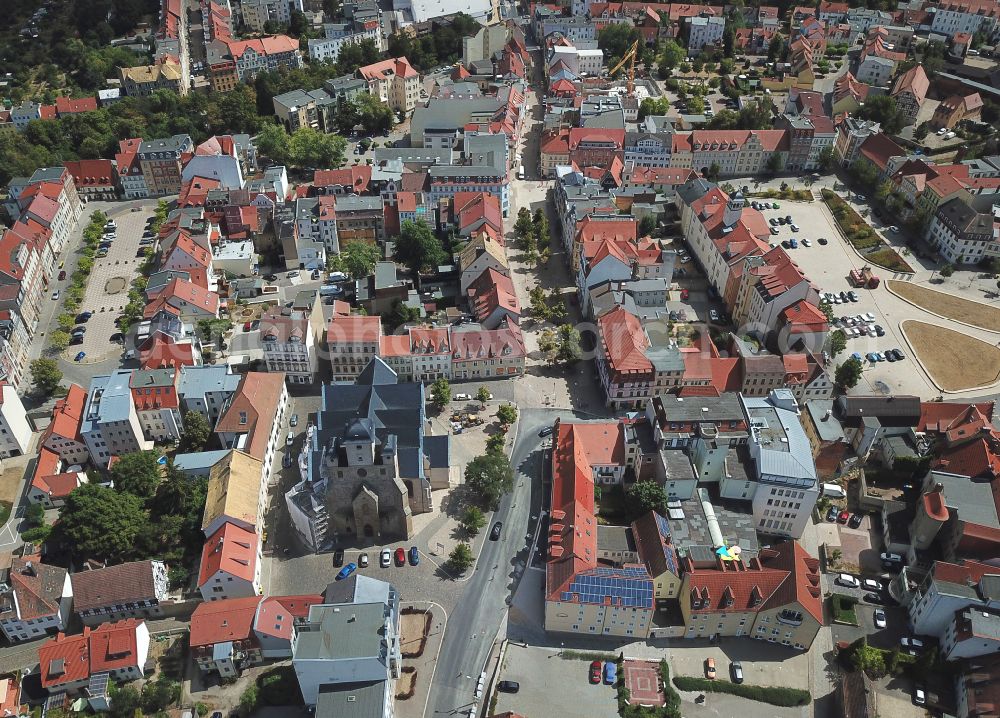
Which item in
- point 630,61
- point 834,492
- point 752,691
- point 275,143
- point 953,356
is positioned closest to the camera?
point 752,691

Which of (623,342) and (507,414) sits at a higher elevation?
(623,342)

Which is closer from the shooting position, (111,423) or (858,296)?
(111,423)

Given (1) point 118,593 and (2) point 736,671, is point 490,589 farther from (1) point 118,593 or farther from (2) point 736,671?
(1) point 118,593

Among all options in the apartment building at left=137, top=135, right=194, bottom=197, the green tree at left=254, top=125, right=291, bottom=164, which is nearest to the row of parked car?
the apartment building at left=137, top=135, right=194, bottom=197

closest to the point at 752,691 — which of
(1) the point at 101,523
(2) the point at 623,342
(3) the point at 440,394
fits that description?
(2) the point at 623,342

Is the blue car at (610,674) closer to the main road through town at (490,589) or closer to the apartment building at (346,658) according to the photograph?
the main road through town at (490,589)

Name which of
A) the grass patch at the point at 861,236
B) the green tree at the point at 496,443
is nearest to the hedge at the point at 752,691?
the green tree at the point at 496,443

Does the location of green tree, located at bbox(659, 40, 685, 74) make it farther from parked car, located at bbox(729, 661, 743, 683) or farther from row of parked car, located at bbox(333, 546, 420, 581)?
parked car, located at bbox(729, 661, 743, 683)

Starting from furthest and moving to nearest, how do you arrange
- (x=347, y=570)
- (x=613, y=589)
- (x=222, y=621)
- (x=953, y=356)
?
(x=953, y=356) → (x=347, y=570) → (x=613, y=589) → (x=222, y=621)
